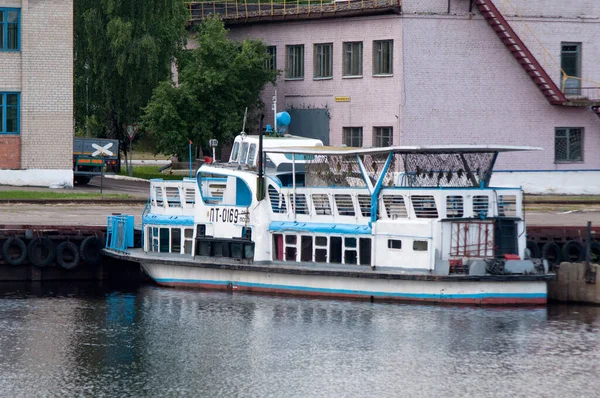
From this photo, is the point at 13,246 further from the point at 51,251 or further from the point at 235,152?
the point at 235,152

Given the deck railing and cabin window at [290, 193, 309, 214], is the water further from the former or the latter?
the deck railing

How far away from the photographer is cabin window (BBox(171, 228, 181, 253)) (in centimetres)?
3725

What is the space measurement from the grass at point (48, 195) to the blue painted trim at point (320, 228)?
57.2ft

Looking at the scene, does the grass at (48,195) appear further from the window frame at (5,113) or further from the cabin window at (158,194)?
the cabin window at (158,194)

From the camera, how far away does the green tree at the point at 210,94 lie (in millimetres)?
60094

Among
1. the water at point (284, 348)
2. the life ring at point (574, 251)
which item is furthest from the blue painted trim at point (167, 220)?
the life ring at point (574, 251)

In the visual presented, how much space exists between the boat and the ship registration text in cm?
4

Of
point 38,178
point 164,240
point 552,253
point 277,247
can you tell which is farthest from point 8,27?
point 552,253

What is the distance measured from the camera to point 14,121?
5547 centimetres

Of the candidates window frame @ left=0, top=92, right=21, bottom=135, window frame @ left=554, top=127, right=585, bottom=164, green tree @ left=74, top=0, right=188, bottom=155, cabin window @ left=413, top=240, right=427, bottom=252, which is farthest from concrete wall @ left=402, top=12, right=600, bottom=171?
cabin window @ left=413, top=240, right=427, bottom=252

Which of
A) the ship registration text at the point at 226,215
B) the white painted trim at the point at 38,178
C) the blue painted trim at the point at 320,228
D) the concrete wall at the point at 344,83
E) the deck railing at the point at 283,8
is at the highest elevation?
the deck railing at the point at 283,8

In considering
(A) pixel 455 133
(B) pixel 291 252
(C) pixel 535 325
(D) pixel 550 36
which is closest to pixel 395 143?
(A) pixel 455 133

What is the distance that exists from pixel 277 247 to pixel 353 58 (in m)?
24.2

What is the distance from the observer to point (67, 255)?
38.2 meters
